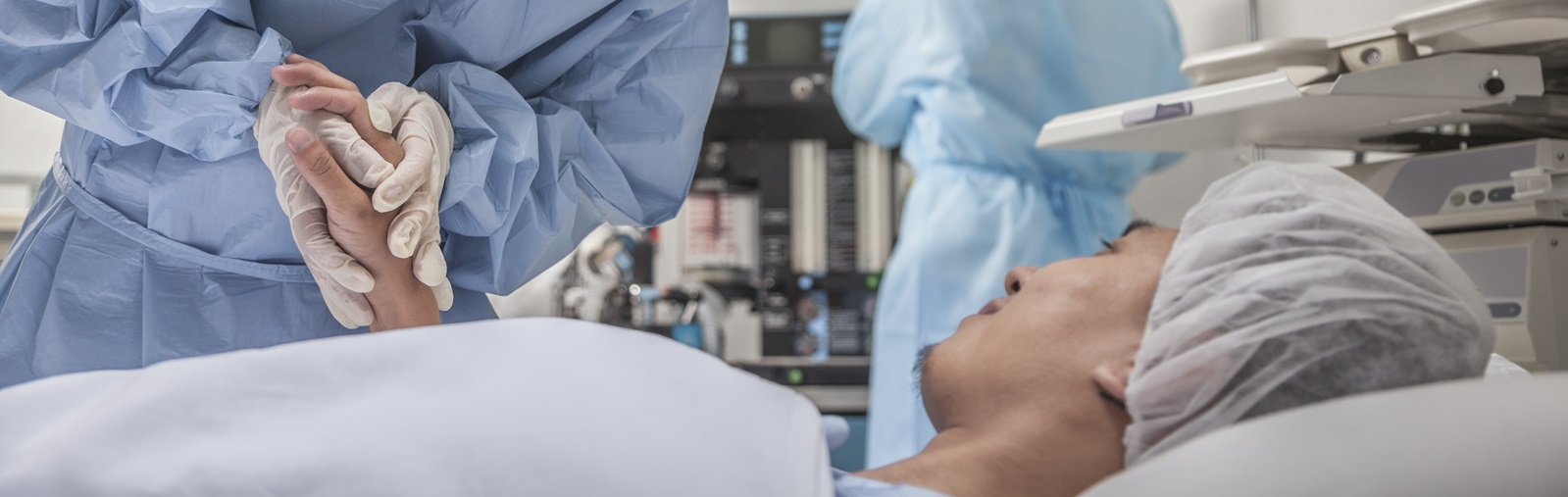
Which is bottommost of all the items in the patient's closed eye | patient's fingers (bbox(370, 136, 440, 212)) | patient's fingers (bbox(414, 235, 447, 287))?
the patient's closed eye

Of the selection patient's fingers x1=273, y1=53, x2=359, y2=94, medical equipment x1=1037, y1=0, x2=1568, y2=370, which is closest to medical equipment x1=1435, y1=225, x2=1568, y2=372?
medical equipment x1=1037, y1=0, x2=1568, y2=370

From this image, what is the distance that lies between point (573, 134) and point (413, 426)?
2.11 ft

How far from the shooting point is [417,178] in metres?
1.03

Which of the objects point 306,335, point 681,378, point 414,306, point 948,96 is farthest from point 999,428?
point 948,96

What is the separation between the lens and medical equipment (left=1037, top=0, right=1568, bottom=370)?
1.33 meters

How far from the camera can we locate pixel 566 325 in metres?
0.75

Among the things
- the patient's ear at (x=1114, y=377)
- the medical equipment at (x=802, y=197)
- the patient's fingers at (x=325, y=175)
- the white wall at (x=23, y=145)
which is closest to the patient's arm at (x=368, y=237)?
the patient's fingers at (x=325, y=175)

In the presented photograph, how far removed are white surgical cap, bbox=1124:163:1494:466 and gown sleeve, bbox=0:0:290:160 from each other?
0.81 metres

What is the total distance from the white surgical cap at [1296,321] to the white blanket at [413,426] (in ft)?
0.86

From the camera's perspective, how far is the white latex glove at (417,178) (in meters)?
1.01

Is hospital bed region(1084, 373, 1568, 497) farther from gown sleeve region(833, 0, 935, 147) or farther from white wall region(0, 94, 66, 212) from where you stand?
white wall region(0, 94, 66, 212)

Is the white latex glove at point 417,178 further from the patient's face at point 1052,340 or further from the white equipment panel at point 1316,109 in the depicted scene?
the white equipment panel at point 1316,109

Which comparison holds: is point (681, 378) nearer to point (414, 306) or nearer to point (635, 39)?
point (414, 306)

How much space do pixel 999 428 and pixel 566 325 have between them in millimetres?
353
